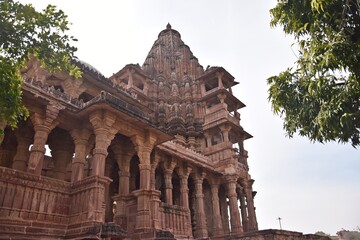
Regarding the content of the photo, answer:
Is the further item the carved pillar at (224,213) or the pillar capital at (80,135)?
the carved pillar at (224,213)

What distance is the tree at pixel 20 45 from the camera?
5.98 metres

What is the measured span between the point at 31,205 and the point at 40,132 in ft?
9.77

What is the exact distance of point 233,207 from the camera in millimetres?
20719

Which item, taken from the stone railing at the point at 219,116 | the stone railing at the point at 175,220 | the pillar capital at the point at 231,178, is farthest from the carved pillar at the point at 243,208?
the stone railing at the point at 175,220

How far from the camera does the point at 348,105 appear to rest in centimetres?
814

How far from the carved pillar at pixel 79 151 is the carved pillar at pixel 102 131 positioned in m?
1.19

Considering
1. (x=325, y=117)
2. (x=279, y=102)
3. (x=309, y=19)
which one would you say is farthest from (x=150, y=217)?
(x=309, y=19)

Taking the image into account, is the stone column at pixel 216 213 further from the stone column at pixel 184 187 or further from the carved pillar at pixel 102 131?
the carved pillar at pixel 102 131

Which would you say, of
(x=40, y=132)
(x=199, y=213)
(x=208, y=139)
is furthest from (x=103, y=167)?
(x=208, y=139)

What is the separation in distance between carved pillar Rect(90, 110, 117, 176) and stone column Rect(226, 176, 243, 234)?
41.4ft

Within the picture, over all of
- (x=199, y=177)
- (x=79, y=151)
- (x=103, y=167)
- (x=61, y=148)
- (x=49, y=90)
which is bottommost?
(x=103, y=167)

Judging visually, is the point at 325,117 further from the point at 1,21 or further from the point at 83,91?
the point at 83,91

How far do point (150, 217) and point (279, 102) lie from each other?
6295mm

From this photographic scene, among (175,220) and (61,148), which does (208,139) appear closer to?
(175,220)
